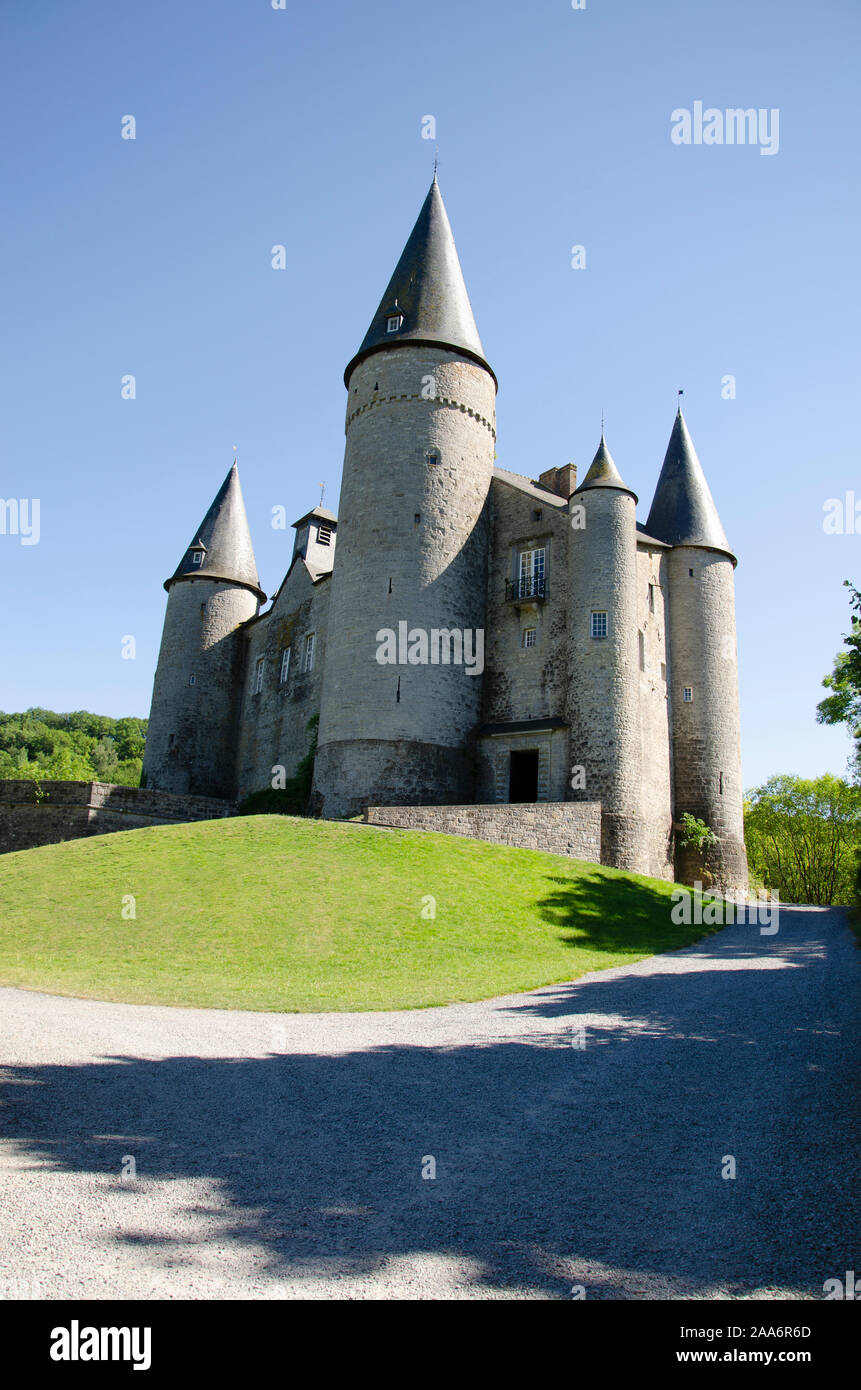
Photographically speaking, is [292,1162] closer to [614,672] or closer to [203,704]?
[614,672]

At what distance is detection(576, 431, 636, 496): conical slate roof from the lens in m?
29.2

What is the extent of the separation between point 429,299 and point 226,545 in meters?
18.2

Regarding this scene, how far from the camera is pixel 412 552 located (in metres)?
30.0

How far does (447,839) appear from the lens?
22.1 meters

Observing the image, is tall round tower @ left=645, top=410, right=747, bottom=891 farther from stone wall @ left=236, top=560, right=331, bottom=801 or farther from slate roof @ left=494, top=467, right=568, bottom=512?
stone wall @ left=236, top=560, right=331, bottom=801

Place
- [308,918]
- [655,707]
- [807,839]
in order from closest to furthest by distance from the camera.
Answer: [308,918]
[655,707]
[807,839]

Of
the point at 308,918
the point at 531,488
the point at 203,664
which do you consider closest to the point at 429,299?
the point at 531,488

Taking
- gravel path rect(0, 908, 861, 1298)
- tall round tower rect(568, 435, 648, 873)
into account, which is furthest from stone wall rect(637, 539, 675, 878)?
gravel path rect(0, 908, 861, 1298)

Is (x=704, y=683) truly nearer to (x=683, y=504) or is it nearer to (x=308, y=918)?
(x=683, y=504)

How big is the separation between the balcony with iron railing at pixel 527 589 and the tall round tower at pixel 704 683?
6.36m

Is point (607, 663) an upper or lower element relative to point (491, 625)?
lower

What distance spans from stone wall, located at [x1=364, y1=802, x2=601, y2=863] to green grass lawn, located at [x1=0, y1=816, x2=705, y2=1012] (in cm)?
86
